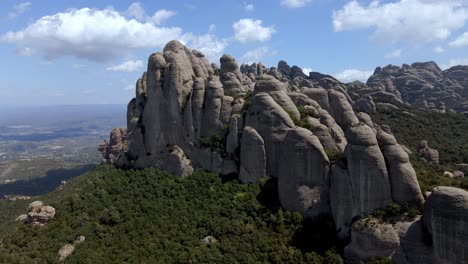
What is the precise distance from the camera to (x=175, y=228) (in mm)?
47938

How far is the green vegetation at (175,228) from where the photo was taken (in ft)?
141

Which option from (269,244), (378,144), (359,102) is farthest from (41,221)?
(359,102)

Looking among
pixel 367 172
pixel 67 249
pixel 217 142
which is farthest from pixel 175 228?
pixel 367 172

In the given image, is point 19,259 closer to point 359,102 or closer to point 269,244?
point 269,244

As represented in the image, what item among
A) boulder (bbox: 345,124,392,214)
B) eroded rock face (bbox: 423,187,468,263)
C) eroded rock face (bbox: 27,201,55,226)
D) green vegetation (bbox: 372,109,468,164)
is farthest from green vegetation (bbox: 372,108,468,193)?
eroded rock face (bbox: 27,201,55,226)

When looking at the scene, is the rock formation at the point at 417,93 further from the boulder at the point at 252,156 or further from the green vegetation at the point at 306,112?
the boulder at the point at 252,156

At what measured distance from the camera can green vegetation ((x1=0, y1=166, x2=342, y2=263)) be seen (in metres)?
43.0

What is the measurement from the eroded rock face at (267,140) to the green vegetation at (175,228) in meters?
2.75

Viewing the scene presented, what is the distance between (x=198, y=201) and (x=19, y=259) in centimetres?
2078

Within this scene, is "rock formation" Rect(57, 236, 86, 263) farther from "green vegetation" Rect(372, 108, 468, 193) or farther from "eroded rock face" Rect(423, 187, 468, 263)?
"green vegetation" Rect(372, 108, 468, 193)

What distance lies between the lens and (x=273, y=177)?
52281 mm

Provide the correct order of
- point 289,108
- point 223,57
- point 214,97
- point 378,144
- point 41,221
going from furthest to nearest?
point 223,57 < point 214,97 < point 289,108 < point 41,221 < point 378,144

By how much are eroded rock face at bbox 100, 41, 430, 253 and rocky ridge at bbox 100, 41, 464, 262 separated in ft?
0.36

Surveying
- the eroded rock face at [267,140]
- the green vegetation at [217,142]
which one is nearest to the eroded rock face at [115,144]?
the eroded rock face at [267,140]
